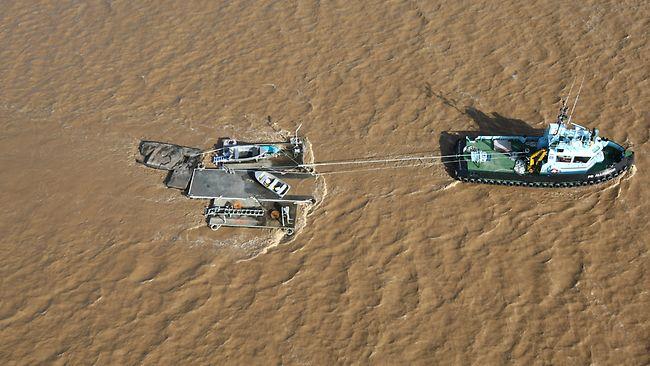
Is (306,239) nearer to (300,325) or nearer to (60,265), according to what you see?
(300,325)

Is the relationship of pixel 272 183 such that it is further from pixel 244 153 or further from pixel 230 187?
pixel 244 153

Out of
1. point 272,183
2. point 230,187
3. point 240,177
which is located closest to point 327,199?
point 272,183

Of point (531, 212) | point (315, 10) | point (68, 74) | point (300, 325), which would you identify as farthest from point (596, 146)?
point (68, 74)

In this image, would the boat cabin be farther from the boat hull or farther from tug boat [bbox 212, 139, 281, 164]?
tug boat [bbox 212, 139, 281, 164]

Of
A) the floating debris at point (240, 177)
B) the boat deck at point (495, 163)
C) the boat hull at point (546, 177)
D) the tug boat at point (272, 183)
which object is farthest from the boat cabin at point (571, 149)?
the tug boat at point (272, 183)

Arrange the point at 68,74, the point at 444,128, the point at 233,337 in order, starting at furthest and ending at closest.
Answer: the point at 68,74 → the point at 444,128 → the point at 233,337

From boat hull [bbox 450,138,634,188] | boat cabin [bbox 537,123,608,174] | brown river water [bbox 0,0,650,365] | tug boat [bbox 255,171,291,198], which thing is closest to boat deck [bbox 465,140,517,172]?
boat hull [bbox 450,138,634,188]

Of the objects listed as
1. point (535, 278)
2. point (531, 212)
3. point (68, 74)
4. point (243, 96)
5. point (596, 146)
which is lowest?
point (535, 278)
